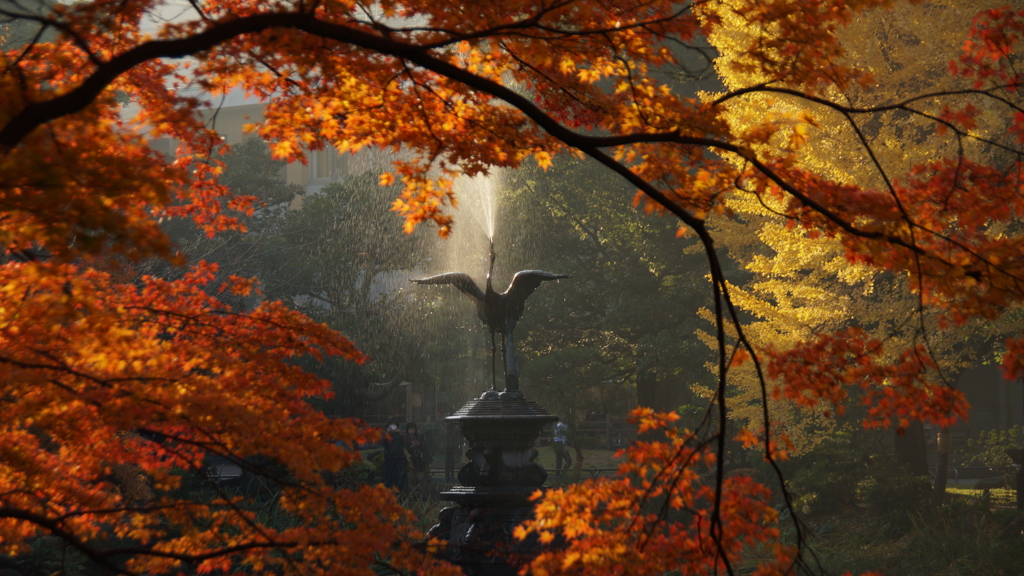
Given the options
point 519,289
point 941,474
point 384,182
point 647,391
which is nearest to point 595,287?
point 647,391

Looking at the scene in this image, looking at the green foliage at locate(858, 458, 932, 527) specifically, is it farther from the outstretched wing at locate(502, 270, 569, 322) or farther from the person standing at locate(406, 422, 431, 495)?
the person standing at locate(406, 422, 431, 495)

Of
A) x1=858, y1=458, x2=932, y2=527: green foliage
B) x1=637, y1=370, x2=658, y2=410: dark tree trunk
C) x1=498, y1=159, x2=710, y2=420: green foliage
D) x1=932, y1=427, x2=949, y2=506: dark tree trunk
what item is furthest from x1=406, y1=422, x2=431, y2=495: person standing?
x1=932, y1=427, x2=949, y2=506: dark tree trunk

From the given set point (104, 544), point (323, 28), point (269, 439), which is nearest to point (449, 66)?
point (323, 28)

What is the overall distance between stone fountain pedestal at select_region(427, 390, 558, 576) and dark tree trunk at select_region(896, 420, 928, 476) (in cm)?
905

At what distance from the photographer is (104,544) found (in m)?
11.0

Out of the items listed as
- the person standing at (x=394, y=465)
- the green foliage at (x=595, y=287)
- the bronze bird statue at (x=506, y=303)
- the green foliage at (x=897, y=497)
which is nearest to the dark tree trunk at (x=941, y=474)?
the green foliage at (x=897, y=497)

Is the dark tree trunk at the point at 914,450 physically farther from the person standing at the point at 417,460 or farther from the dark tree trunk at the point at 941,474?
the person standing at the point at 417,460

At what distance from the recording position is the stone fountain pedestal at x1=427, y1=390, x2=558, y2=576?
25.2 feet

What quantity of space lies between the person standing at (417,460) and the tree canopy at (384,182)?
A: 993 centimetres

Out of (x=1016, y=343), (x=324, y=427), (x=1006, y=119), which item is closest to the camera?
(x=1016, y=343)

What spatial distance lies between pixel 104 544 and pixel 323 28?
1017cm

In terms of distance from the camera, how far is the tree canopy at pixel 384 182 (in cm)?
314

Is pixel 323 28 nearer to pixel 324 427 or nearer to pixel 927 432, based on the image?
pixel 324 427

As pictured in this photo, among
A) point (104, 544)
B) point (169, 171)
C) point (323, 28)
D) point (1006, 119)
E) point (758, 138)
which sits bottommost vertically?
point (104, 544)
